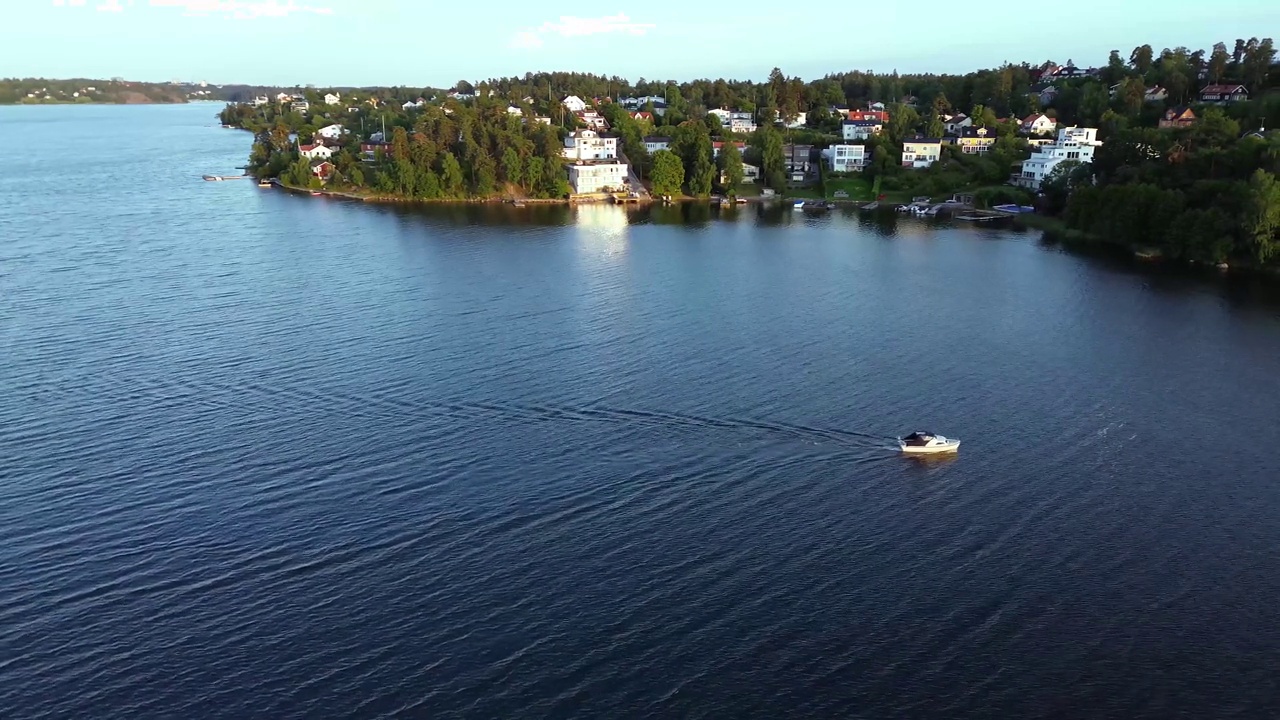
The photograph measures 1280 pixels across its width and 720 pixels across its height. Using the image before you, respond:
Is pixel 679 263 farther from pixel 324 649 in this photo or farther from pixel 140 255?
pixel 324 649

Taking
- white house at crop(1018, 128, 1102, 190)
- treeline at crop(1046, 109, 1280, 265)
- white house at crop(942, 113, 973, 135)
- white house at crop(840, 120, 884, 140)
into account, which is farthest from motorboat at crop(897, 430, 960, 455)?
white house at crop(840, 120, 884, 140)

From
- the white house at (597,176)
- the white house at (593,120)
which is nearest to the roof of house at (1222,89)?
the white house at (597,176)

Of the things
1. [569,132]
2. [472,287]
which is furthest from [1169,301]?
[569,132]

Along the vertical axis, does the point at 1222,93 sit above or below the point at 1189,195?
above

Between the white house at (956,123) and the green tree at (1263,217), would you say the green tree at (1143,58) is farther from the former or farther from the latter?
the green tree at (1263,217)

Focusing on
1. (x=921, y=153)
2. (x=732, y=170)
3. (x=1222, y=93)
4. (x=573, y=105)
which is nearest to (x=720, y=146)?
(x=732, y=170)

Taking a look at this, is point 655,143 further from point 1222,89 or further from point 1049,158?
point 1222,89
